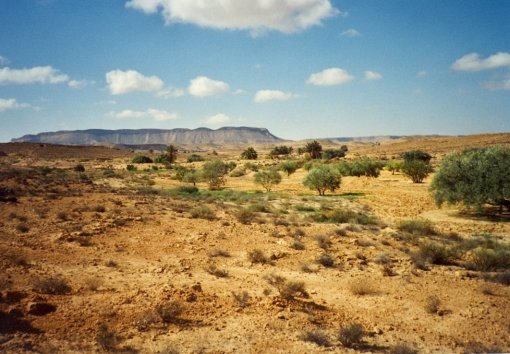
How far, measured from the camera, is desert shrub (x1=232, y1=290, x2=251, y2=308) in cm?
895

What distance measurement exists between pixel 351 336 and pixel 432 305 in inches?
110

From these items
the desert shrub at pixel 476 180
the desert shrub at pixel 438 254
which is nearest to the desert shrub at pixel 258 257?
the desert shrub at pixel 438 254

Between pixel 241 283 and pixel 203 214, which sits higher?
pixel 203 214

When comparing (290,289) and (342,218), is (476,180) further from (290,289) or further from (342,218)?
(290,289)

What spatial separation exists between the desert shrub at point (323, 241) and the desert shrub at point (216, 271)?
4.41 metres

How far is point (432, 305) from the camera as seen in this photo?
348 inches

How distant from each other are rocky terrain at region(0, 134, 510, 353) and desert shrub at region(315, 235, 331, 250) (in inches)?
4.2

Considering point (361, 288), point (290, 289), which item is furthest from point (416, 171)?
point (290, 289)

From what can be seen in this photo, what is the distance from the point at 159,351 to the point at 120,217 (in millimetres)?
12067

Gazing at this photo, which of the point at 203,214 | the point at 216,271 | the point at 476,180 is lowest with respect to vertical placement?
the point at 216,271

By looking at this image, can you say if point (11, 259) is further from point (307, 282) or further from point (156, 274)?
point (307, 282)

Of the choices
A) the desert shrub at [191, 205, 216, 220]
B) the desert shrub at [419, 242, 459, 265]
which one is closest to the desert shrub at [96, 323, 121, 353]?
the desert shrub at [419, 242, 459, 265]

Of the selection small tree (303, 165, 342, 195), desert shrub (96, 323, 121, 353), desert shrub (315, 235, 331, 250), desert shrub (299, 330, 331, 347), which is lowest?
desert shrub (299, 330, 331, 347)

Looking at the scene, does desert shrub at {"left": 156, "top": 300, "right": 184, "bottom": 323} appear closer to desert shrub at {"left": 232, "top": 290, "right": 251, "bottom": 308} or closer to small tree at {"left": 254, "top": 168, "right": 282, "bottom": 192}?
desert shrub at {"left": 232, "top": 290, "right": 251, "bottom": 308}
